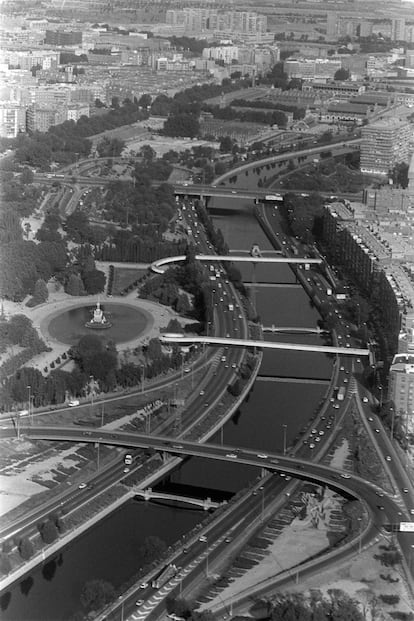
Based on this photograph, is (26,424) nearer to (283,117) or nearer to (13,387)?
(13,387)

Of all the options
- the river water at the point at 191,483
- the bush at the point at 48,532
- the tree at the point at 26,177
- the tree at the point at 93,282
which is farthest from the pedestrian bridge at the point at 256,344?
the tree at the point at 26,177

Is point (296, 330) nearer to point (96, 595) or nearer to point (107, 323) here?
point (107, 323)

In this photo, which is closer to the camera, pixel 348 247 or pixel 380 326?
pixel 380 326

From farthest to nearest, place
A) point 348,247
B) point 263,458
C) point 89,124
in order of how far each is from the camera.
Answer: point 89,124, point 348,247, point 263,458

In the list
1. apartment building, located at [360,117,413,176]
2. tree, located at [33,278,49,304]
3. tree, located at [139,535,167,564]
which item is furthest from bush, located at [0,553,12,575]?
apartment building, located at [360,117,413,176]

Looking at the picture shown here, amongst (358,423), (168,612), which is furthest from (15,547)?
(358,423)

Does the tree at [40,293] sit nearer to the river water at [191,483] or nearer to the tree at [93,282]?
the tree at [93,282]

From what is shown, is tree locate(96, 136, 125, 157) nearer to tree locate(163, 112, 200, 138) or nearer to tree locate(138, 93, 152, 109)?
tree locate(163, 112, 200, 138)
